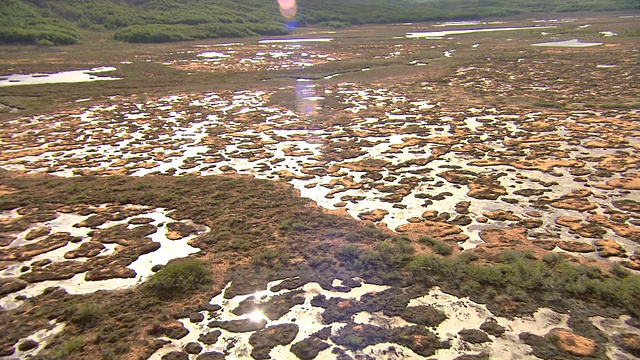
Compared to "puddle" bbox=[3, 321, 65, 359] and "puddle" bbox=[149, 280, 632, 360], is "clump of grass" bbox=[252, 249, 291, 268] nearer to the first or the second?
"puddle" bbox=[149, 280, 632, 360]

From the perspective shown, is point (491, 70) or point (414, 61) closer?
point (491, 70)

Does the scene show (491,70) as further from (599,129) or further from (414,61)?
(599,129)

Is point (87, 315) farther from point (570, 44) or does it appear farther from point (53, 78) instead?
point (570, 44)

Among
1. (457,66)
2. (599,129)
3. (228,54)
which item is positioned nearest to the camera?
(599,129)

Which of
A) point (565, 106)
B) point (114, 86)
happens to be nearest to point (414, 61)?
point (565, 106)

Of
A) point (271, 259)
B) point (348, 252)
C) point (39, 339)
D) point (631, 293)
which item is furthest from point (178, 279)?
point (631, 293)
